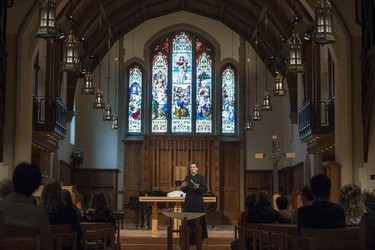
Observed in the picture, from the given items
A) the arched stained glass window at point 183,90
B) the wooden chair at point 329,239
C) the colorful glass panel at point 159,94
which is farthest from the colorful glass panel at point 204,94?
the wooden chair at point 329,239

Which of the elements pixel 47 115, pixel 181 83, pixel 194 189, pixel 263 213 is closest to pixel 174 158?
pixel 181 83

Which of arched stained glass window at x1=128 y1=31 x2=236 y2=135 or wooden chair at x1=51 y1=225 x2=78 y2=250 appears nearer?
wooden chair at x1=51 y1=225 x2=78 y2=250

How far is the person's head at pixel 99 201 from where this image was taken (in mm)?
10406

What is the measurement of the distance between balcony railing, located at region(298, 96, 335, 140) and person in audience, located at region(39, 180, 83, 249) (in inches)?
535

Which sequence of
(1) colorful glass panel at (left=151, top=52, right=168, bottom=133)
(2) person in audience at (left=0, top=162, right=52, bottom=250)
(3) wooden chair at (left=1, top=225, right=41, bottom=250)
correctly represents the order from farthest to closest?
(1) colorful glass panel at (left=151, top=52, right=168, bottom=133) → (2) person in audience at (left=0, top=162, right=52, bottom=250) → (3) wooden chair at (left=1, top=225, right=41, bottom=250)

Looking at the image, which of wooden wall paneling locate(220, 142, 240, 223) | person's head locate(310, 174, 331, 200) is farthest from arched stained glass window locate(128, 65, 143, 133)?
person's head locate(310, 174, 331, 200)

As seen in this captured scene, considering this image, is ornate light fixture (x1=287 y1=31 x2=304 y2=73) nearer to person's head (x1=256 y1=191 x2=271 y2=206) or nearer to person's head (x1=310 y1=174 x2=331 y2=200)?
person's head (x1=256 y1=191 x2=271 y2=206)

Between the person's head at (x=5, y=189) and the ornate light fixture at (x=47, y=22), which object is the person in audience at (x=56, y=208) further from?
the ornate light fixture at (x=47, y=22)

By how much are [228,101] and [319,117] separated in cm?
865

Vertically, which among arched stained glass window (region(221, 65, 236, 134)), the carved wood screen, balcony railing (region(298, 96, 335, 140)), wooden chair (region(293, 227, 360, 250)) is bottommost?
wooden chair (region(293, 227, 360, 250))

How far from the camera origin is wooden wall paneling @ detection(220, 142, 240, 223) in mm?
28766

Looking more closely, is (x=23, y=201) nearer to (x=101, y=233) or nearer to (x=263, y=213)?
(x=101, y=233)

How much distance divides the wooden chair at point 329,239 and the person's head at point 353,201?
2.11m

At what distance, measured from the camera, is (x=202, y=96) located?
97.2 ft
